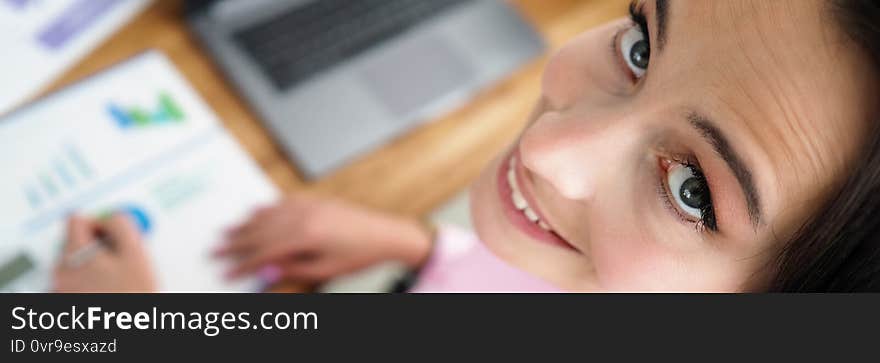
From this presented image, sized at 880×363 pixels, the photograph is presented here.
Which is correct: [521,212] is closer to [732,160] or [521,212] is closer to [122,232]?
[732,160]

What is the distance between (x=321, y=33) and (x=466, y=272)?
0.35 m

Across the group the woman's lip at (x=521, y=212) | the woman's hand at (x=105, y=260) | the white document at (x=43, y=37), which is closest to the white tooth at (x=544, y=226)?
the woman's lip at (x=521, y=212)

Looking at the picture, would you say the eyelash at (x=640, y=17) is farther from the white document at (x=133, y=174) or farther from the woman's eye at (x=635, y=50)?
the white document at (x=133, y=174)

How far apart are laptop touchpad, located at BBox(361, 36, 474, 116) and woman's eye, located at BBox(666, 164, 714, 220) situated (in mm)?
446

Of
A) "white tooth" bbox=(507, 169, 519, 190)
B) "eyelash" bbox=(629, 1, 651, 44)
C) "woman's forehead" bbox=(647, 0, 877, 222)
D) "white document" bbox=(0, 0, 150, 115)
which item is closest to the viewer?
"woman's forehead" bbox=(647, 0, 877, 222)

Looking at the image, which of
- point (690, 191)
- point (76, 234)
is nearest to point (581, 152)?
point (690, 191)

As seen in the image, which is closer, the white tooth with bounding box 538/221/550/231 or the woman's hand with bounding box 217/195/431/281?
the white tooth with bounding box 538/221/550/231

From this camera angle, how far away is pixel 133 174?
79 cm

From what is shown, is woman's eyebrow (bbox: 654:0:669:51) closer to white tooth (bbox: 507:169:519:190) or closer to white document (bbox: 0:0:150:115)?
white tooth (bbox: 507:169:519:190)

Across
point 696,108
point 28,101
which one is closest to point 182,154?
point 28,101

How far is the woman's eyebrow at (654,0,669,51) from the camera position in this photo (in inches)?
19.5

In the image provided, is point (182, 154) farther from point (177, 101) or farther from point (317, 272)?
point (317, 272)

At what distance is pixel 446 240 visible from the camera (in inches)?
37.1

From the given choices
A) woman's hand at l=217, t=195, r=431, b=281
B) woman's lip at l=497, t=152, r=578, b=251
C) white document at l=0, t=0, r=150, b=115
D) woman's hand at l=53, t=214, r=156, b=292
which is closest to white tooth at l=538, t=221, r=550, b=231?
woman's lip at l=497, t=152, r=578, b=251
